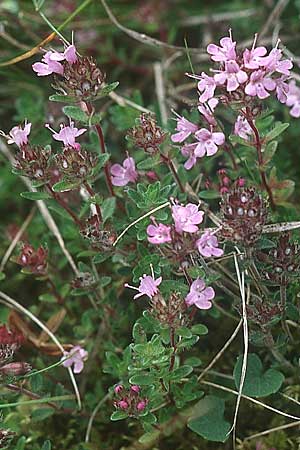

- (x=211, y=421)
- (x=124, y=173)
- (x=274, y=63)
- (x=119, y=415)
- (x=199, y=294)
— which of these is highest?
(x=274, y=63)

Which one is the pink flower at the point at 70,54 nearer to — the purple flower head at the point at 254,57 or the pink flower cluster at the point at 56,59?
the pink flower cluster at the point at 56,59

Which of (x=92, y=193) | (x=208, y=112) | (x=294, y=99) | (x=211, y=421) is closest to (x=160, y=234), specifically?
(x=92, y=193)

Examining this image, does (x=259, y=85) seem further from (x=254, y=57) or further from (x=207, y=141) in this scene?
(x=207, y=141)

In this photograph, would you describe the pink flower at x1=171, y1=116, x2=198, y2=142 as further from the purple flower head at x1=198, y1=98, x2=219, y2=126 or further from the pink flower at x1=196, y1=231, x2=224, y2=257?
the pink flower at x1=196, y1=231, x2=224, y2=257

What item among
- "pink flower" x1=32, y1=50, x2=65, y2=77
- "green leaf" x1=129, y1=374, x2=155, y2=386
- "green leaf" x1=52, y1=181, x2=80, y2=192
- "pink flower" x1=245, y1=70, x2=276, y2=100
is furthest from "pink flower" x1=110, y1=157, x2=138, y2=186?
"green leaf" x1=129, y1=374, x2=155, y2=386

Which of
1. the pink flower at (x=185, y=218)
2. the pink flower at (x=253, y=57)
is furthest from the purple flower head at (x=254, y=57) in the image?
the pink flower at (x=185, y=218)

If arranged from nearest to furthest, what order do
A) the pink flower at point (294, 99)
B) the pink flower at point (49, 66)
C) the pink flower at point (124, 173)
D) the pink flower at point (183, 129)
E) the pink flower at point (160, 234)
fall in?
the pink flower at point (160, 234) < the pink flower at point (49, 66) < the pink flower at point (183, 129) < the pink flower at point (124, 173) < the pink flower at point (294, 99)

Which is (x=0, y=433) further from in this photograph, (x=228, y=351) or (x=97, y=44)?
(x=97, y=44)

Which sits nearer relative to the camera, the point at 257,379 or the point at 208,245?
the point at 208,245
